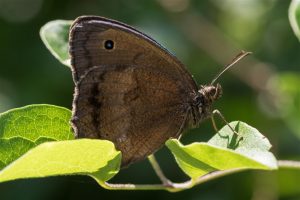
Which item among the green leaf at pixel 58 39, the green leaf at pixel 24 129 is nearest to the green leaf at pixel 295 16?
the green leaf at pixel 58 39

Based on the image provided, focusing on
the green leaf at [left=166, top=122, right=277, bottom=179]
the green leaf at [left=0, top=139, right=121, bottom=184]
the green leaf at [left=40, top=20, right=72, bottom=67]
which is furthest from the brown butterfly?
the green leaf at [left=166, top=122, right=277, bottom=179]

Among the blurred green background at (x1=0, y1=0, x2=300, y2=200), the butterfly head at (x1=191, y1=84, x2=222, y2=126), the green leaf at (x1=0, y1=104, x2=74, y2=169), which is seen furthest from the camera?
the blurred green background at (x1=0, y1=0, x2=300, y2=200)

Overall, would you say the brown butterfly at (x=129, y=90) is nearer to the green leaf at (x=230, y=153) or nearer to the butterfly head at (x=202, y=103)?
the butterfly head at (x=202, y=103)

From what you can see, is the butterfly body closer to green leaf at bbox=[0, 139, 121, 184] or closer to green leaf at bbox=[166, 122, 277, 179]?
green leaf at bbox=[0, 139, 121, 184]

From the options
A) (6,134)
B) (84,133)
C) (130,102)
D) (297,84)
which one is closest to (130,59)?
(130,102)

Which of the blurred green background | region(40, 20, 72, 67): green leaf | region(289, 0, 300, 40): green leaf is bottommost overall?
the blurred green background

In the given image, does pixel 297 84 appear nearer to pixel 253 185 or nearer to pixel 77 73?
pixel 253 185

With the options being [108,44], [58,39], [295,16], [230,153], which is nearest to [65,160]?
[230,153]
